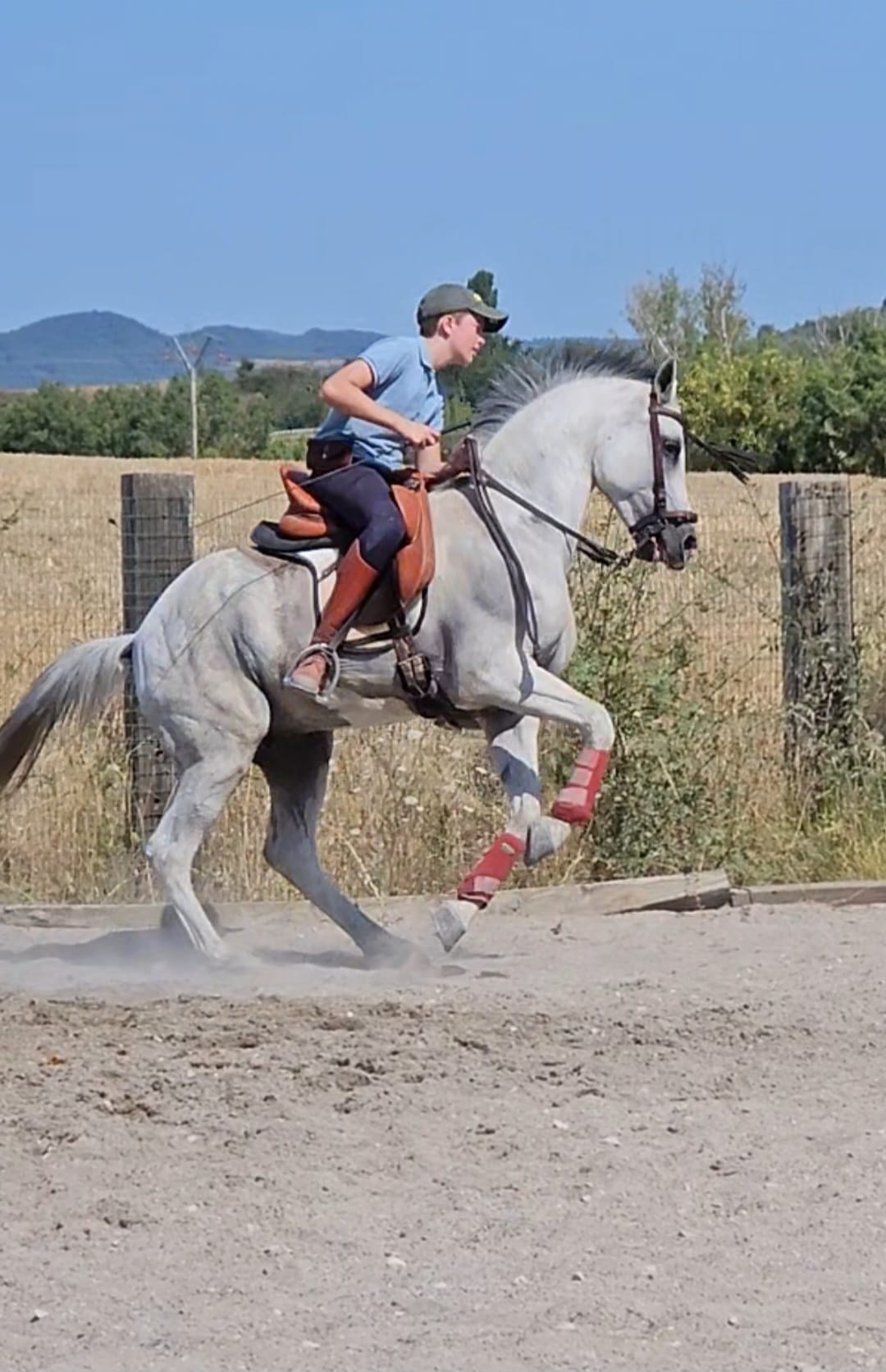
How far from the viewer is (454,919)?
823cm

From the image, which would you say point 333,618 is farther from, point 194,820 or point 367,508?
point 194,820

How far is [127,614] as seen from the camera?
411 inches

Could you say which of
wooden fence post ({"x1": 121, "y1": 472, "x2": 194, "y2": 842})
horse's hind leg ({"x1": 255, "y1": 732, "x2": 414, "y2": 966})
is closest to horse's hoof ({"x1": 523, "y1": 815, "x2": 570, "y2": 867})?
horse's hind leg ({"x1": 255, "y1": 732, "x2": 414, "y2": 966})

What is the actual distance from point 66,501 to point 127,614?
17.7m

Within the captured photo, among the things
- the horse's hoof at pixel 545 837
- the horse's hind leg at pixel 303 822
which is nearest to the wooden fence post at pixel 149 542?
the horse's hind leg at pixel 303 822

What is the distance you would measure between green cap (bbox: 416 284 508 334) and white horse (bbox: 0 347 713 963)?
44 cm

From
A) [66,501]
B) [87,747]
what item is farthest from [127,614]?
[66,501]

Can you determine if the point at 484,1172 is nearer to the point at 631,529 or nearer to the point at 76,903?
the point at 631,529

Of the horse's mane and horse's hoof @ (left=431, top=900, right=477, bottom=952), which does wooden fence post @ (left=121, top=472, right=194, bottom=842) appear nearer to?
the horse's mane

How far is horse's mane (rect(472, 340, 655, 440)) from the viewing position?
8.84 m

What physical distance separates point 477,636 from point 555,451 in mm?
883

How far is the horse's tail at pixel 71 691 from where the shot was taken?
8.88 m

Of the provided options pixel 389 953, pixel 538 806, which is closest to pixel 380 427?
pixel 538 806

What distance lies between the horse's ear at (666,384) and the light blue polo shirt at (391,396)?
881mm
